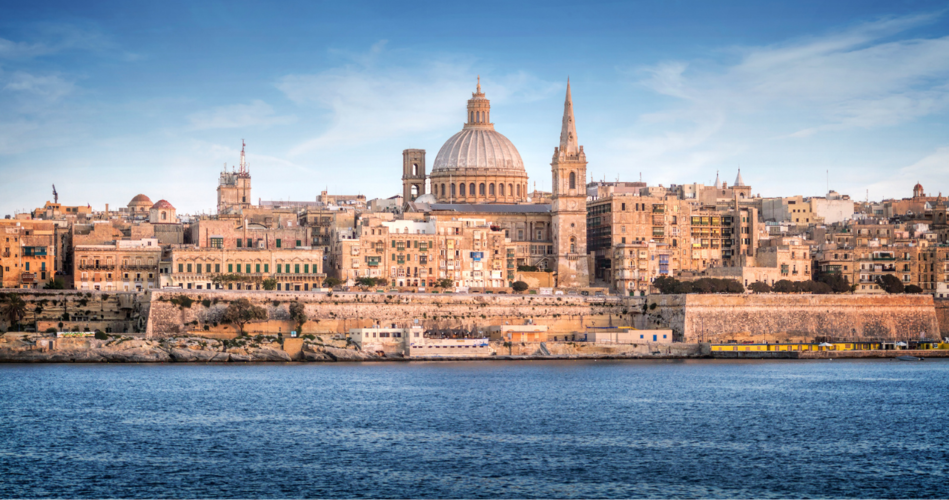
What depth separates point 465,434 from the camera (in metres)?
32.8

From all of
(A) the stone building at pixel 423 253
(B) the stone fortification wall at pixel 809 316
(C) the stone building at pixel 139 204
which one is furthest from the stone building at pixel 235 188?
(B) the stone fortification wall at pixel 809 316

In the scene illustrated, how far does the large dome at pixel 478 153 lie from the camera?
84188 mm

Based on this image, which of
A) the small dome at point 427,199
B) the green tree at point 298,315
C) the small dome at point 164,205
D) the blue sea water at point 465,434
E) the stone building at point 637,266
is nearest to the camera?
the blue sea water at point 465,434

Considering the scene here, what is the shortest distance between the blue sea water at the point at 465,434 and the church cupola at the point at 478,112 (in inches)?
1535

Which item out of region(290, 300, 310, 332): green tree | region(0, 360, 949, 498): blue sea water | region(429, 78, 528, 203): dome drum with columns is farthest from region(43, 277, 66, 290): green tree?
region(429, 78, 528, 203): dome drum with columns

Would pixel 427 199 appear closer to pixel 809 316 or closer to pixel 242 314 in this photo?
pixel 242 314

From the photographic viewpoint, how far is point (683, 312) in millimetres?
63031

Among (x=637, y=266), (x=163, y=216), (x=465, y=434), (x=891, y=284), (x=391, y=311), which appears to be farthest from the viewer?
(x=163, y=216)

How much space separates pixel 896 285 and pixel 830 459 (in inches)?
1895

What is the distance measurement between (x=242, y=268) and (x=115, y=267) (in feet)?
22.8

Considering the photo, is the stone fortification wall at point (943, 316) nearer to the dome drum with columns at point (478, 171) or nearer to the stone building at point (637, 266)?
the stone building at point (637, 266)

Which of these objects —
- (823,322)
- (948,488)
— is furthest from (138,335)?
(948,488)

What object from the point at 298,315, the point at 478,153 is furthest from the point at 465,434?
the point at 478,153

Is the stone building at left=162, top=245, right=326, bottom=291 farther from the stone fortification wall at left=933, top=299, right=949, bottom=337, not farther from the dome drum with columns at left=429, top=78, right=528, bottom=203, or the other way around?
the stone fortification wall at left=933, top=299, right=949, bottom=337
